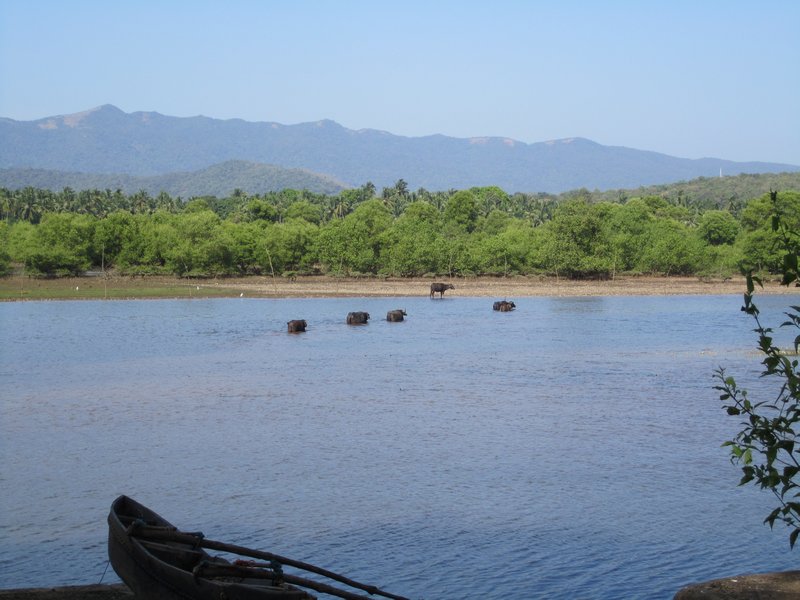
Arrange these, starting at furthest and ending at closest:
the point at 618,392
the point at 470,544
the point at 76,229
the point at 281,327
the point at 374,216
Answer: the point at 374,216 → the point at 76,229 → the point at 281,327 → the point at 618,392 → the point at 470,544

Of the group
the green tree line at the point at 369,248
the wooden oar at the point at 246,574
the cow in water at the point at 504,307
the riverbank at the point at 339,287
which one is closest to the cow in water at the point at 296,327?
the cow in water at the point at 504,307

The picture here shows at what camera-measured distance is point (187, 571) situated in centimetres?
1030

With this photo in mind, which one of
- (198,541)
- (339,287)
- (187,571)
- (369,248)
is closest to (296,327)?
(198,541)

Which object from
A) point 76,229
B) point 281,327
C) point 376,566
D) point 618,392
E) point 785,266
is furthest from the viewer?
point 76,229

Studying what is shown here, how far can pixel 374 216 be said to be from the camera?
13612cm

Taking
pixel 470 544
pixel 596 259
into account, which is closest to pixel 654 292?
pixel 596 259

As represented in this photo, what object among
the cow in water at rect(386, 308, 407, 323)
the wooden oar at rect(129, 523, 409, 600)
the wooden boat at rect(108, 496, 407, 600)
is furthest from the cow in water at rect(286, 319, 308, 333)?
the wooden oar at rect(129, 523, 409, 600)

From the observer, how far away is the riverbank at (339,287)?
98375mm

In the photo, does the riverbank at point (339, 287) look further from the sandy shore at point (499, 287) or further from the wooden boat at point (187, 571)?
the wooden boat at point (187, 571)

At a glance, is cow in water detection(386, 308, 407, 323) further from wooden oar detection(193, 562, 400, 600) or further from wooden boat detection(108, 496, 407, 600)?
wooden oar detection(193, 562, 400, 600)

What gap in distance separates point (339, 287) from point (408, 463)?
87863mm

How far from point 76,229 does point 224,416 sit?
3667 inches

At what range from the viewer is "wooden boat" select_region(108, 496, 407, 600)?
1002 cm

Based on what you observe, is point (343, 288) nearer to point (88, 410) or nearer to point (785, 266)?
point (88, 410)
